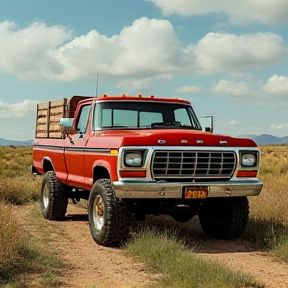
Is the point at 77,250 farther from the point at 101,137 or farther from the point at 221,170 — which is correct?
the point at 221,170

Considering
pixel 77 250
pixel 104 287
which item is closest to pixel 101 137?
pixel 77 250

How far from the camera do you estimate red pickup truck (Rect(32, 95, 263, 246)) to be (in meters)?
7.02

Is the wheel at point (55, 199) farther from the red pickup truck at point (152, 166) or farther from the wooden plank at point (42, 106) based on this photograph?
the wooden plank at point (42, 106)

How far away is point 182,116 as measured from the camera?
912 centimetres

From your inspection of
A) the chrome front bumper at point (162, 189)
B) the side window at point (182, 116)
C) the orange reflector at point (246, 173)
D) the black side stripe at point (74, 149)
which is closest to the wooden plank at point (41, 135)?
the black side stripe at point (74, 149)

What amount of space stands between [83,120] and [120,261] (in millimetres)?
3174

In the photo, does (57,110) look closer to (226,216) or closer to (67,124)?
(67,124)

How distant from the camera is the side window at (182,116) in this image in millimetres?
9045

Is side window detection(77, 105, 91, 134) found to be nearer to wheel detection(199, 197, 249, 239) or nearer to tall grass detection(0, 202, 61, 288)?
wheel detection(199, 197, 249, 239)

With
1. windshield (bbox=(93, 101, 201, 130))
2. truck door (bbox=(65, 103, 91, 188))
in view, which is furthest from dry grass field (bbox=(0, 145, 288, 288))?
windshield (bbox=(93, 101, 201, 130))

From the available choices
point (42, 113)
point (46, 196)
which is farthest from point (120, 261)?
point (42, 113)

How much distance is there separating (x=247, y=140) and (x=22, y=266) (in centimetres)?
371

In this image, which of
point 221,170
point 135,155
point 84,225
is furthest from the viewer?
point 84,225

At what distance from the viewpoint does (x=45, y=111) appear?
11.3m
